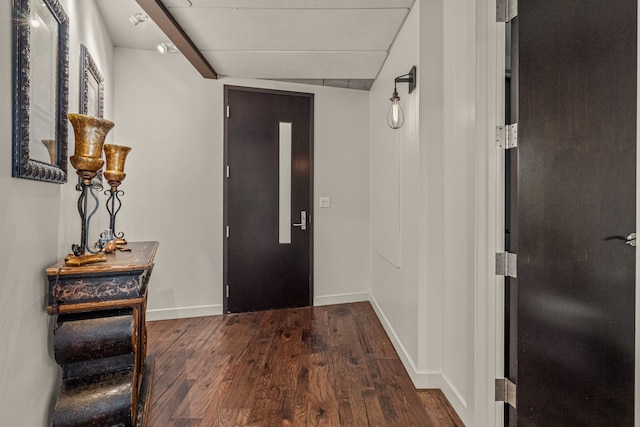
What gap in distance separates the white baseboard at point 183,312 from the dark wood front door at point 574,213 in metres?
2.73

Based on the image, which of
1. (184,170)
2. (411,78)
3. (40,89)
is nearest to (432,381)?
(411,78)

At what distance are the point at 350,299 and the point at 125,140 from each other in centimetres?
278

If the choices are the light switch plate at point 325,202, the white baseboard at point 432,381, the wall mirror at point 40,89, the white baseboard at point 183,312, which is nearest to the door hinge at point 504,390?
the white baseboard at point 432,381

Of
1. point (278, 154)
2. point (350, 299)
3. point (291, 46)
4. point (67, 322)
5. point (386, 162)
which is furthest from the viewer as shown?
point (350, 299)

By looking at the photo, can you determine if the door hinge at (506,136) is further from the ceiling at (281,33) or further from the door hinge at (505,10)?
the ceiling at (281,33)

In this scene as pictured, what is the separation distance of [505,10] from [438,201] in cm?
102

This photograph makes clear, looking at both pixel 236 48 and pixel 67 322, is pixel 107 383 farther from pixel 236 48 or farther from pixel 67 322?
pixel 236 48

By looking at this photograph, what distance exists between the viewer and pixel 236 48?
2.93 m

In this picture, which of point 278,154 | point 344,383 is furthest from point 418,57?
point 344,383

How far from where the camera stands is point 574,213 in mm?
1489

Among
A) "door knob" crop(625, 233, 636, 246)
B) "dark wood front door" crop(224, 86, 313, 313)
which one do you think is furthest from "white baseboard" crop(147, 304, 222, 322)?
"door knob" crop(625, 233, 636, 246)

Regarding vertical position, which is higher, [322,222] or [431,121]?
[431,121]

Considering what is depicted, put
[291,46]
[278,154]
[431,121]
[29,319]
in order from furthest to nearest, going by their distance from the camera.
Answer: [278,154] → [291,46] → [431,121] → [29,319]

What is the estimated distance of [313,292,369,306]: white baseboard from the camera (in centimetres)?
384
